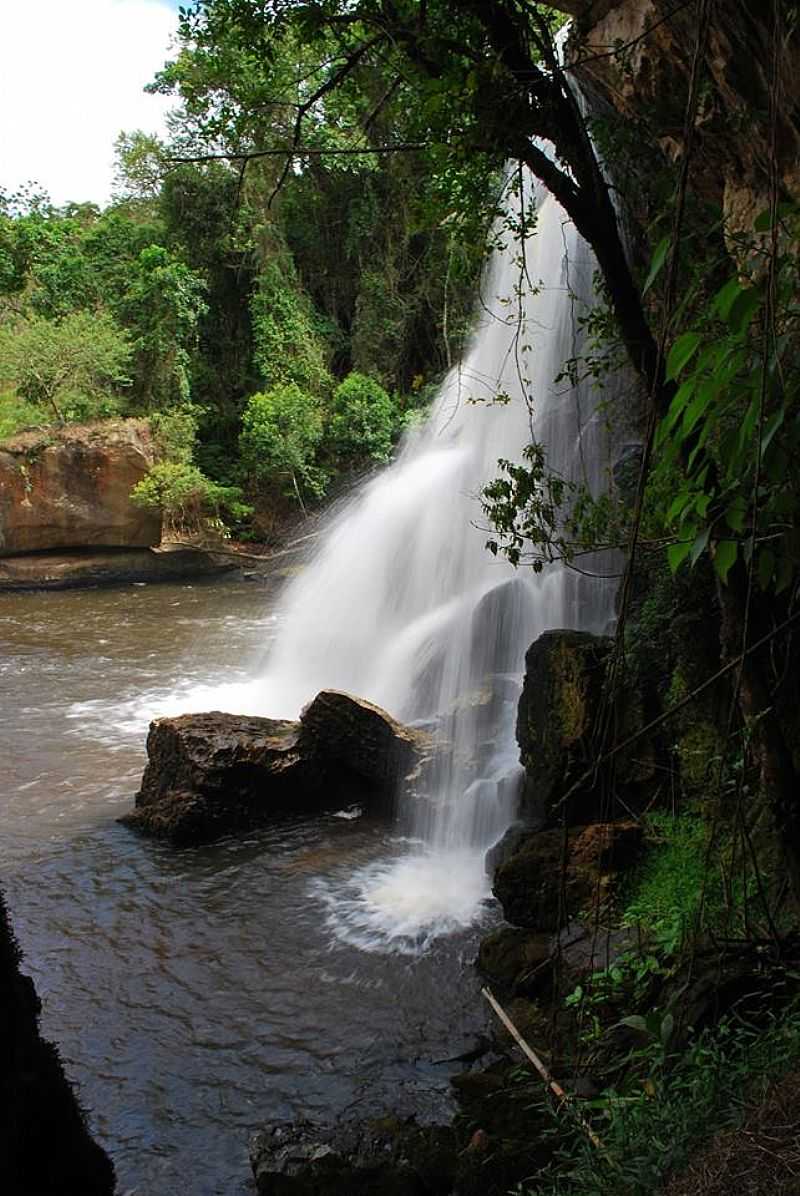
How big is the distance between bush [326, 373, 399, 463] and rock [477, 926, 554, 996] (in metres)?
16.4

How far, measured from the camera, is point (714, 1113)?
8.82 feet

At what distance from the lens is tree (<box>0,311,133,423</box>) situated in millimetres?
19703

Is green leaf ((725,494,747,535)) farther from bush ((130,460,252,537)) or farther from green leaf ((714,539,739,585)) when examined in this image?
bush ((130,460,252,537))

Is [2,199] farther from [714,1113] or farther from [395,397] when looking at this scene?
[714,1113]

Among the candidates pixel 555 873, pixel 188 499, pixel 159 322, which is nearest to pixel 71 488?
pixel 188 499

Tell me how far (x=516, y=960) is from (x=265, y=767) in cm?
333

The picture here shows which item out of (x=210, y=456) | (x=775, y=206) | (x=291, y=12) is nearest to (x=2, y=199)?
Answer: (x=210, y=456)

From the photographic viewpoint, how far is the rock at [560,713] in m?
6.53

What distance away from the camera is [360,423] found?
21203 millimetres

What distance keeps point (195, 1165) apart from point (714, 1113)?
289 cm

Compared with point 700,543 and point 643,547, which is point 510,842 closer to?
point 643,547

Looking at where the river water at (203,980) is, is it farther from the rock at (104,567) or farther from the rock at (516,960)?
the rock at (104,567)

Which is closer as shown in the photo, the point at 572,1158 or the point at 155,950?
the point at 572,1158

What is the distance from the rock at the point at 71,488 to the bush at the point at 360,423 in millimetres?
4607
